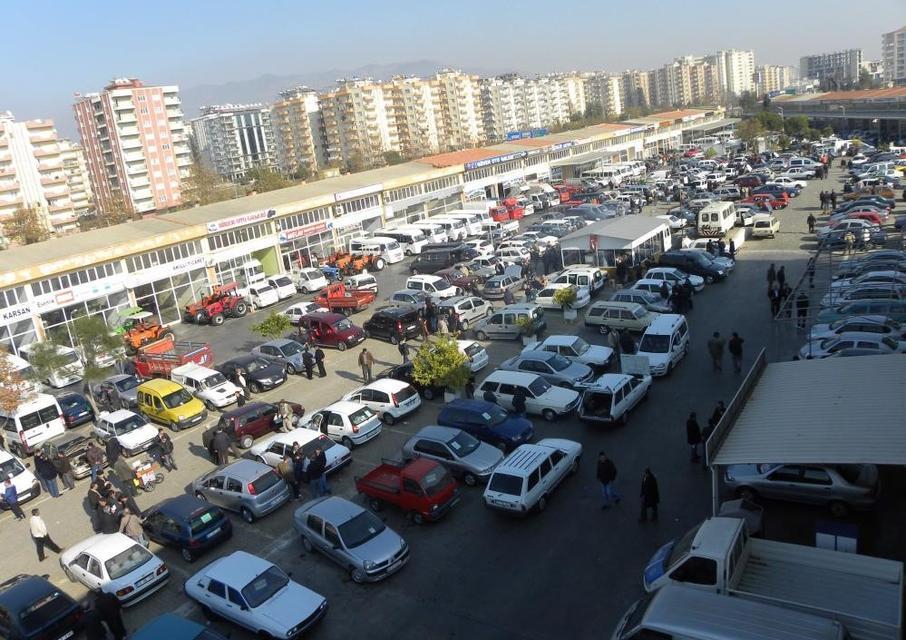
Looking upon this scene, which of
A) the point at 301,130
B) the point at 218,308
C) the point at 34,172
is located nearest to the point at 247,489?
the point at 218,308

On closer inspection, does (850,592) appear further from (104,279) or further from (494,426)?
(104,279)

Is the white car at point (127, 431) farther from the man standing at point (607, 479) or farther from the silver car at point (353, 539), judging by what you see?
the man standing at point (607, 479)

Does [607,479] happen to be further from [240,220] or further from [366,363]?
[240,220]

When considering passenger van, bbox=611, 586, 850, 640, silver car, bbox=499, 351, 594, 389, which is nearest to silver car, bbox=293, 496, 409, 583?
passenger van, bbox=611, 586, 850, 640

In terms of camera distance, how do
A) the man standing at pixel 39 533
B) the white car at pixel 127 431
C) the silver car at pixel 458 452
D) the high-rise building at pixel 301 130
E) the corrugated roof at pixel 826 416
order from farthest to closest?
the high-rise building at pixel 301 130
the white car at pixel 127 431
the silver car at pixel 458 452
the man standing at pixel 39 533
the corrugated roof at pixel 826 416

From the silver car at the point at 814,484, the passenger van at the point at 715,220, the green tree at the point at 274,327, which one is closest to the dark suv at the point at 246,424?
the green tree at the point at 274,327

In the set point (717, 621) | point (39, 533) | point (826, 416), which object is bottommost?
point (39, 533)
